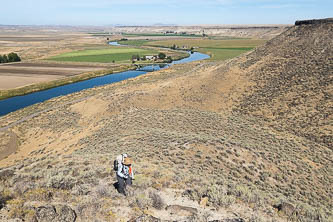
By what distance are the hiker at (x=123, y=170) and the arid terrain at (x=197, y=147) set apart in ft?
1.43

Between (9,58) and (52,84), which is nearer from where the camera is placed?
(52,84)

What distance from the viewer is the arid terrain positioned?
30.5 feet

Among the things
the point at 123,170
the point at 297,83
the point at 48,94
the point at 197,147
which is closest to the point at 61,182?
the point at 123,170

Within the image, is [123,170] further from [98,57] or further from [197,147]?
[98,57]

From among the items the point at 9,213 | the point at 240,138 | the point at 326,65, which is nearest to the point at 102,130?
the point at 240,138

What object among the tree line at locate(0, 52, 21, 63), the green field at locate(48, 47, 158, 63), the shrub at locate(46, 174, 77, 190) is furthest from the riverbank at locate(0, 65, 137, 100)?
the shrub at locate(46, 174, 77, 190)

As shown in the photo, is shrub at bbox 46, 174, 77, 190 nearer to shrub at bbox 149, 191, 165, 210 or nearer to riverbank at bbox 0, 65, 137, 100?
shrub at bbox 149, 191, 165, 210

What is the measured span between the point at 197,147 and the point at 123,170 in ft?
30.6

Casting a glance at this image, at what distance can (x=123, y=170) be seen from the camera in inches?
372

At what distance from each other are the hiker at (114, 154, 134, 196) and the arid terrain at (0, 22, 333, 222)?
0.43 metres

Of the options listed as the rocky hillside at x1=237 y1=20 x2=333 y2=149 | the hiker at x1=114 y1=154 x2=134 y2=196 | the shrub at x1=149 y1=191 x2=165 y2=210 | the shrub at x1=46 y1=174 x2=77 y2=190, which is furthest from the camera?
the rocky hillside at x1=237 y1=20 x2=333 y2=149

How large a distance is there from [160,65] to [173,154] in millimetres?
90848

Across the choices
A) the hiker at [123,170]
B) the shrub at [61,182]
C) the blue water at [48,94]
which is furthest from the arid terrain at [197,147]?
the blue water at [48,94]

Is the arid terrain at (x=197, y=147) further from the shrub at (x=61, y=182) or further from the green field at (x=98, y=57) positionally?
the green field at (x=98, y=57)
